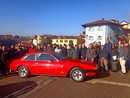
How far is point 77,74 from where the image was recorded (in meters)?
9.65

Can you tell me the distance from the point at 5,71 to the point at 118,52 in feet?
24.0

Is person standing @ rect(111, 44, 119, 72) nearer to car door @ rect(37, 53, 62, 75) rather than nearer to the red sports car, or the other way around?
the red sports car

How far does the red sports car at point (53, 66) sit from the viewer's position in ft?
31.6

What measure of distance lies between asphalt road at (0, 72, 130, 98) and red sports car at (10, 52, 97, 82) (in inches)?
16.5

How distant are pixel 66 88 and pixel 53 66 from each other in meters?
2.15

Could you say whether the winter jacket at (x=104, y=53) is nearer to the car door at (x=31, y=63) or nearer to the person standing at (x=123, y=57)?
the person standing at (x=123, y=57)

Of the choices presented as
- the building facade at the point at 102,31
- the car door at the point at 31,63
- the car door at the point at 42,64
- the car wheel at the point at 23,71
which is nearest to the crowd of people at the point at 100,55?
the car wheel at the point at 23,71

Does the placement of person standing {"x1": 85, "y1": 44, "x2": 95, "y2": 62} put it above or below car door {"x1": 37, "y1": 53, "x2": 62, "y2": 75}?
above

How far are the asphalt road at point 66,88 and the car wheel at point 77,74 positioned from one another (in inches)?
9.4

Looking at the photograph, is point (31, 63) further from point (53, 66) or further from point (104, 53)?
point (104, 53)

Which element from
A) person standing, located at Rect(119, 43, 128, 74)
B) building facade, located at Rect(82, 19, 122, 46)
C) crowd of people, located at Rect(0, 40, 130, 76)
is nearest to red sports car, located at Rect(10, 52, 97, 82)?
crowd of people, located at Rect(0, 40, 130, 76)

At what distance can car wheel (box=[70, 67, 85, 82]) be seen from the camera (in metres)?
9.52

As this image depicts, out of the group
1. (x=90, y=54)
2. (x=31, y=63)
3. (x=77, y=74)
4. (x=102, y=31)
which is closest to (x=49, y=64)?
(x=31, y=63)

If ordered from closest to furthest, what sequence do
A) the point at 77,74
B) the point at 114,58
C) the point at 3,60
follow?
the point at 77,74 < the point at 3,60 < the point at 114,58
